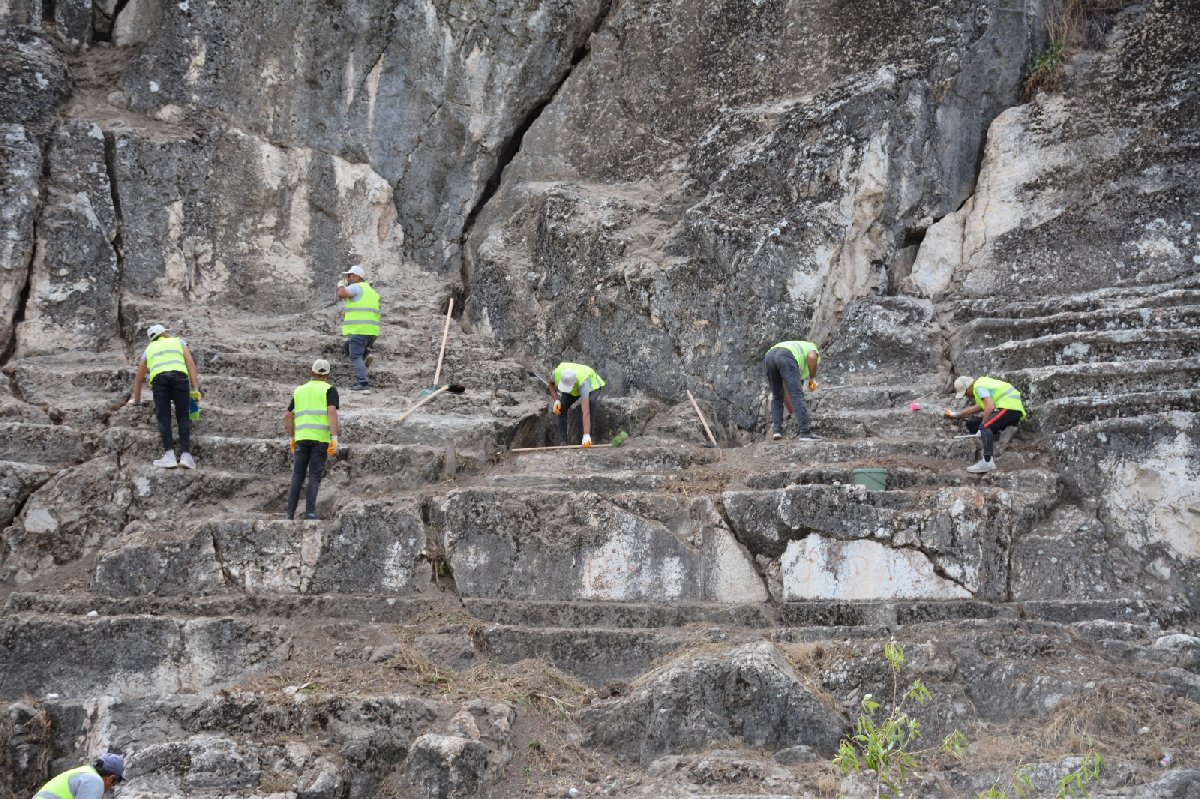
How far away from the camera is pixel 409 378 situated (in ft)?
39.6

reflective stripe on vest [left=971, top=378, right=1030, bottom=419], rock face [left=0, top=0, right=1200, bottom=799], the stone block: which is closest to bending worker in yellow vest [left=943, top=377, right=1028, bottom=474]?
reflective stripe on vest [left=971, top=378, right=1030, bottom=419]

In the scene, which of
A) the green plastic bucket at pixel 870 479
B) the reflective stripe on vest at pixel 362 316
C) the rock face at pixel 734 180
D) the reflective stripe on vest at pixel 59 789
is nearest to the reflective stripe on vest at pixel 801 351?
the rock face at pixel 734 180

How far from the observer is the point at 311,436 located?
962 centimetres

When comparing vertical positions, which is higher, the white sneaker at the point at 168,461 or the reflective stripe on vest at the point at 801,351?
the reflective stripe on vest at the point at 801,351

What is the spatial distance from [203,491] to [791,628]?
4.72 m

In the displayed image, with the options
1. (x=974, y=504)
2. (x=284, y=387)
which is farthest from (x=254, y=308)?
(x=974, y=504)

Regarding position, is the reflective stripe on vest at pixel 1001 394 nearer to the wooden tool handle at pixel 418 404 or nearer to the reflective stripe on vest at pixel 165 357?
the wooden tool handle at pixel 418 404

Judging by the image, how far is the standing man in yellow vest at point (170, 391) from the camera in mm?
10008

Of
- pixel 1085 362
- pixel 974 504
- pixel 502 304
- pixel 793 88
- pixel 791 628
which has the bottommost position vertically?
pixel 791 628

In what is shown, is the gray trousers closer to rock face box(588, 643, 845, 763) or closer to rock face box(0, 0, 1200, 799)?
rock face box(0, 0, 1200, 799)

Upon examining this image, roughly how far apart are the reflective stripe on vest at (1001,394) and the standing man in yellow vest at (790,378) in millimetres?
Result: 1411

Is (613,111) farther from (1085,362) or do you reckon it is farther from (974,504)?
(974,504)

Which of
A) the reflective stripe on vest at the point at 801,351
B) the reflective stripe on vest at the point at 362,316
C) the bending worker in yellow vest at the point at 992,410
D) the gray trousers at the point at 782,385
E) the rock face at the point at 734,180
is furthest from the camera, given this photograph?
the reflective stripe on vest at the point at 362,316

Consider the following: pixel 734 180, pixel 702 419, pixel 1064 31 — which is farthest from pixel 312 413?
pixel 1064 31
